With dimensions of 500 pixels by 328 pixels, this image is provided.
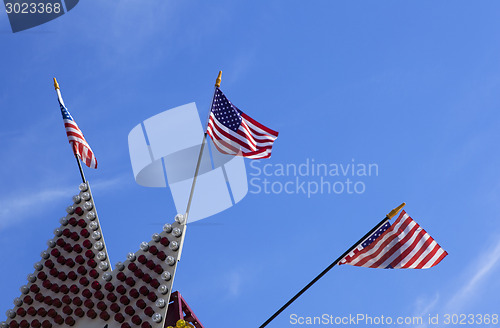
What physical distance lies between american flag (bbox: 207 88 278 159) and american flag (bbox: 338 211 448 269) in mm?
5387

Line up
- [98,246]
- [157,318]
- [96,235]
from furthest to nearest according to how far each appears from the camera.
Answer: [96,235] < [98,246] < [157,318]

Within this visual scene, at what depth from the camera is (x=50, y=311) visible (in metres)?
25.6

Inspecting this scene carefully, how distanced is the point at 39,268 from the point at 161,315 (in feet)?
19.5

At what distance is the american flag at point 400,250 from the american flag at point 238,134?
17.7ft

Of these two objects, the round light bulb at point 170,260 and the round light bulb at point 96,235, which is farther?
the round light bulb at point 96,235

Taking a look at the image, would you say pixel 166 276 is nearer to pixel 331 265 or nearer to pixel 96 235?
pixel 96 235

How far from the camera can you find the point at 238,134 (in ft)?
89.3

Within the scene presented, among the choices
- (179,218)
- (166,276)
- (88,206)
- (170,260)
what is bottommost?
(166,276)

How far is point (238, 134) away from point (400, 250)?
7.51 m

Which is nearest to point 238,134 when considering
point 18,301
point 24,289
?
point 24,289

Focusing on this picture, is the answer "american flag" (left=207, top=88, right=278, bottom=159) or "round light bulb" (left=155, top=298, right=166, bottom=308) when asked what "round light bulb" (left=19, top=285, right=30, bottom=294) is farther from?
"american flag" (left=207, top=88, right=278, bottom=159)

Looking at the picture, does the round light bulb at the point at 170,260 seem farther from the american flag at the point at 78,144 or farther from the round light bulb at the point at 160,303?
the american flag at the point at 78,144

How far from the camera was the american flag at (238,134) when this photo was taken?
1067 inches

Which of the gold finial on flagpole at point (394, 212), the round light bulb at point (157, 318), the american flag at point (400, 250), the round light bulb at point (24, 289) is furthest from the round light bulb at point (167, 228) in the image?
the gold finial on flagpole at point (394, 212)
